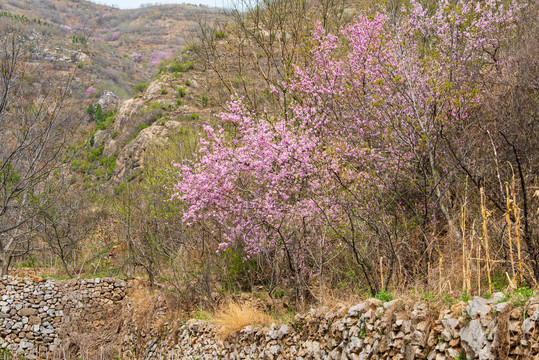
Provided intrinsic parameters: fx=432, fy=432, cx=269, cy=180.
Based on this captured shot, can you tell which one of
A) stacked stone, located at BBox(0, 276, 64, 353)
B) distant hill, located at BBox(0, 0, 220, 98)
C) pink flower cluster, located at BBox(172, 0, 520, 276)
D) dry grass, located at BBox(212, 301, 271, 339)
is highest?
distant hill, located at BBox(0, 0, 220, 98)

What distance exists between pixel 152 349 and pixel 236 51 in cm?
946

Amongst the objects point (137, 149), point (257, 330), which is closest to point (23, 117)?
point (257, 330)

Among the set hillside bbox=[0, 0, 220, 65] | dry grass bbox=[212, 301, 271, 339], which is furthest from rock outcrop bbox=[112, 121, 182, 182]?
hillside bbox=[0, 0, 220, 65]

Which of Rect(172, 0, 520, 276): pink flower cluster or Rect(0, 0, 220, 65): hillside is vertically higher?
Rect(0, 0, 220, 65): hillside

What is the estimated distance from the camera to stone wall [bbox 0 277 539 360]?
13.6 feet

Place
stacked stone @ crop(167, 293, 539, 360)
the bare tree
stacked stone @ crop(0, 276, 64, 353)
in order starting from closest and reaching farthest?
1. stacked stone @ crop(167, 293, 539, 360)
2. the bare tree
3. stacked stone @ crop(0, 276, 64, 353)

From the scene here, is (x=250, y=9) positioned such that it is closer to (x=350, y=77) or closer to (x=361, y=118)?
(x=350, y=77)

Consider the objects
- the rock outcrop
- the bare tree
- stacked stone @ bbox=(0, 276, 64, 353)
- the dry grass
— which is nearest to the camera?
the bare tree

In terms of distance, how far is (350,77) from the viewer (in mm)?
10555

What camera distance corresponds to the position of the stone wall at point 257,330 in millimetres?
4156

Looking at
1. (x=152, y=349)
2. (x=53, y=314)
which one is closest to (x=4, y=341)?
(x=53, y=314)

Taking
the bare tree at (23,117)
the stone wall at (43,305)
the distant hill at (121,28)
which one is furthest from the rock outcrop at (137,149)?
the distant hill at (121,28)

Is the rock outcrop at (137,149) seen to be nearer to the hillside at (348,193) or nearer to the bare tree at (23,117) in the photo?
the hillside at (348,193)

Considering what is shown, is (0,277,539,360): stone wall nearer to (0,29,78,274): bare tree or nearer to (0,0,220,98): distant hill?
(0,29,78,274): bare tree
